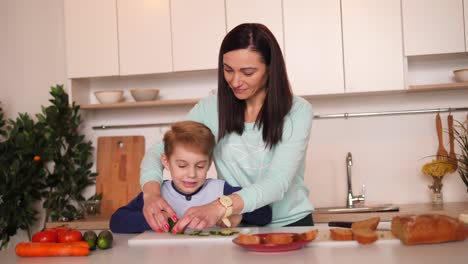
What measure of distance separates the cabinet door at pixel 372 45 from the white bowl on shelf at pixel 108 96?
1335mm

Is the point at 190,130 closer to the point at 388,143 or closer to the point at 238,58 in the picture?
the point at 238,58

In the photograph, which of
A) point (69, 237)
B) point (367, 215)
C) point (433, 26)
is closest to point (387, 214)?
point (367, 215)

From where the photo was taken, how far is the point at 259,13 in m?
3.51

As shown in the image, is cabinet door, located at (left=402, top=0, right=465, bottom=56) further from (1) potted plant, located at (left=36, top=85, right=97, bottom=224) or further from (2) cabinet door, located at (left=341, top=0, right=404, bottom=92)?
(1) potted plant, located at (left=36, top=85, right=97, bottom=224)

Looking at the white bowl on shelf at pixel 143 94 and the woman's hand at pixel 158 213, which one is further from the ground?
the white bowl on shelf at pixel 143 94

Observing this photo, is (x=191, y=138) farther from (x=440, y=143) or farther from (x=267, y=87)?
(x=440, y=143)

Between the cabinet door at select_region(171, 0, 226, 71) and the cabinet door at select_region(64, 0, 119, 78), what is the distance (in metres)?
0.37

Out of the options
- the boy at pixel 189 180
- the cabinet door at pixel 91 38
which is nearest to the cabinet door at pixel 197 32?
the cabinet door at pixel 91 38

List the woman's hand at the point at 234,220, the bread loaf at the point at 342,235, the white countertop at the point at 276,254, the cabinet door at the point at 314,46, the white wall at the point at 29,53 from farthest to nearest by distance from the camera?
the white wall at the point at 29,53 < the cabinet door at the point at 314,46 < the woman's hand at the point at 234,220 < the bread loaf at the point at 342,235 < the white countertop at the point at 276,254

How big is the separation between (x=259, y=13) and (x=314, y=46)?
0.36 meters

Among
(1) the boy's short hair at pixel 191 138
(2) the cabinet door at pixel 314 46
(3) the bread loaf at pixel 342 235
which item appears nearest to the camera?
(3) the bread loaf at pixel 342 235

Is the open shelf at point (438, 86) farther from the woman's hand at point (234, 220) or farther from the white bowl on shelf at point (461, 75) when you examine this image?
the woman's hand at point (234, 220)

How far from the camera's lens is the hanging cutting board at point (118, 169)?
3.79m

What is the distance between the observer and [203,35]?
3.56 m
